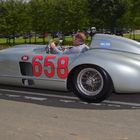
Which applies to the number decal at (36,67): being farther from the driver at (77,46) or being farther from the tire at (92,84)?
the tire at (92,84)

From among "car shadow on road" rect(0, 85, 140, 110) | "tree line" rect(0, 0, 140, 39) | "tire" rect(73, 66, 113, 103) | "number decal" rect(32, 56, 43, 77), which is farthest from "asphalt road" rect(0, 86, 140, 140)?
"tree line" rect(0, 0, 140, 39)

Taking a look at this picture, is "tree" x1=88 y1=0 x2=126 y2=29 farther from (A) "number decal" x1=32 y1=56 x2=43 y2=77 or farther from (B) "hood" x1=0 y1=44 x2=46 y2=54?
(A) "number decal" x1=32 y1=56 x2=43 y2=77

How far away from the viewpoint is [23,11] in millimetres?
45750

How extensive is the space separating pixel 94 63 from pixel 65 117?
1310mm

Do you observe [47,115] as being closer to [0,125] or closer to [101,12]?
[0,125]

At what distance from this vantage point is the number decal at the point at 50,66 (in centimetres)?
726

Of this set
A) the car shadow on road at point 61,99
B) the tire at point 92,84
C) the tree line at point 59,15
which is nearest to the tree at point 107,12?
the tree line at point 59,15

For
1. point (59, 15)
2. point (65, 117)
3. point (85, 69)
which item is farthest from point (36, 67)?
point (59, 15)

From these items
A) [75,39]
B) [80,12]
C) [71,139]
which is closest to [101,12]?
[80,12]

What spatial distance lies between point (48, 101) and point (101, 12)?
134 feet

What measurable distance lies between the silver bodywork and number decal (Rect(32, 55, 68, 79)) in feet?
0.12

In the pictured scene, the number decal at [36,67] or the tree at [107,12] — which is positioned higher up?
the tree at [107,12]

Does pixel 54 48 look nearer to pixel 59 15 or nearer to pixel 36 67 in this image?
pixel 36 67

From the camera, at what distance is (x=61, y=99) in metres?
7.43
